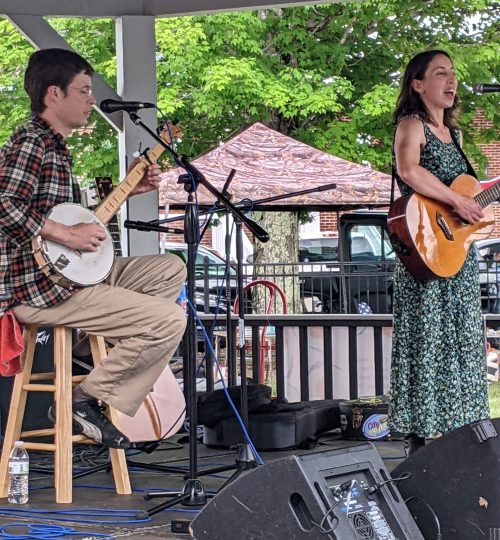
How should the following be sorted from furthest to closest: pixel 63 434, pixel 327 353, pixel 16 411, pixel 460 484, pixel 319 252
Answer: pixel 319 252
pixel 327 353
pixel 16 411
pixel 63 434
pixel 460 484

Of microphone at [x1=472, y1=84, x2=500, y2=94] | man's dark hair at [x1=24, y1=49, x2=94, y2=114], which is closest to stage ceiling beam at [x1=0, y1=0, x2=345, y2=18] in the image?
man's dark hair at [x1=24, y1=49, x2=94, y2=114]

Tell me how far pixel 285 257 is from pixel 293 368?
6908 mm

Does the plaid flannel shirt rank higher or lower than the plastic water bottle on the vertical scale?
higher

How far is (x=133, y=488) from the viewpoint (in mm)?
4090

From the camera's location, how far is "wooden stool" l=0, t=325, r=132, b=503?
3811 mm

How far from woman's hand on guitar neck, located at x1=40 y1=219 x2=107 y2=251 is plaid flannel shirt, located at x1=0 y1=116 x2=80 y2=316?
1.3 inches

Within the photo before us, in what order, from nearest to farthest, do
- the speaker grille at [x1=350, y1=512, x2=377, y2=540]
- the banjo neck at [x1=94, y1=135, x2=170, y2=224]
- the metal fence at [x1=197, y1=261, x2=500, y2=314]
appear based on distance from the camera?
the speaker grille at [x1=350, y1=512, x2=377, y2=540]
the banjo neck at [x1=94, y1=135, x2=170, y2=224]
the metal fence at [x1=197, y1=261, x2=500, y2=314]

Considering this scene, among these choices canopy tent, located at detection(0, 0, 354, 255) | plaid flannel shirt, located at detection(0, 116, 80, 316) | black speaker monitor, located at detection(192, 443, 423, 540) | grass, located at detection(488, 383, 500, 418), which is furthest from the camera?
grass, located at detection(488, 383, 500, 418)

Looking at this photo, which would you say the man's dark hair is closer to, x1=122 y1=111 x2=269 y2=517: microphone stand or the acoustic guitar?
x1=122 y1=111 x2=269 y2=517: microphone stand

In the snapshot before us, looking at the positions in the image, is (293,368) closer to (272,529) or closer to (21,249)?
(21,249)

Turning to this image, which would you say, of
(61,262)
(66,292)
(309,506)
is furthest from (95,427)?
(309,506)

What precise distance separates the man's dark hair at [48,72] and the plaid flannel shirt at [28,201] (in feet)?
0.36

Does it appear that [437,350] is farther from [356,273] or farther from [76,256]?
[356,273]

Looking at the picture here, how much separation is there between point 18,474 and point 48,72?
1532mm
